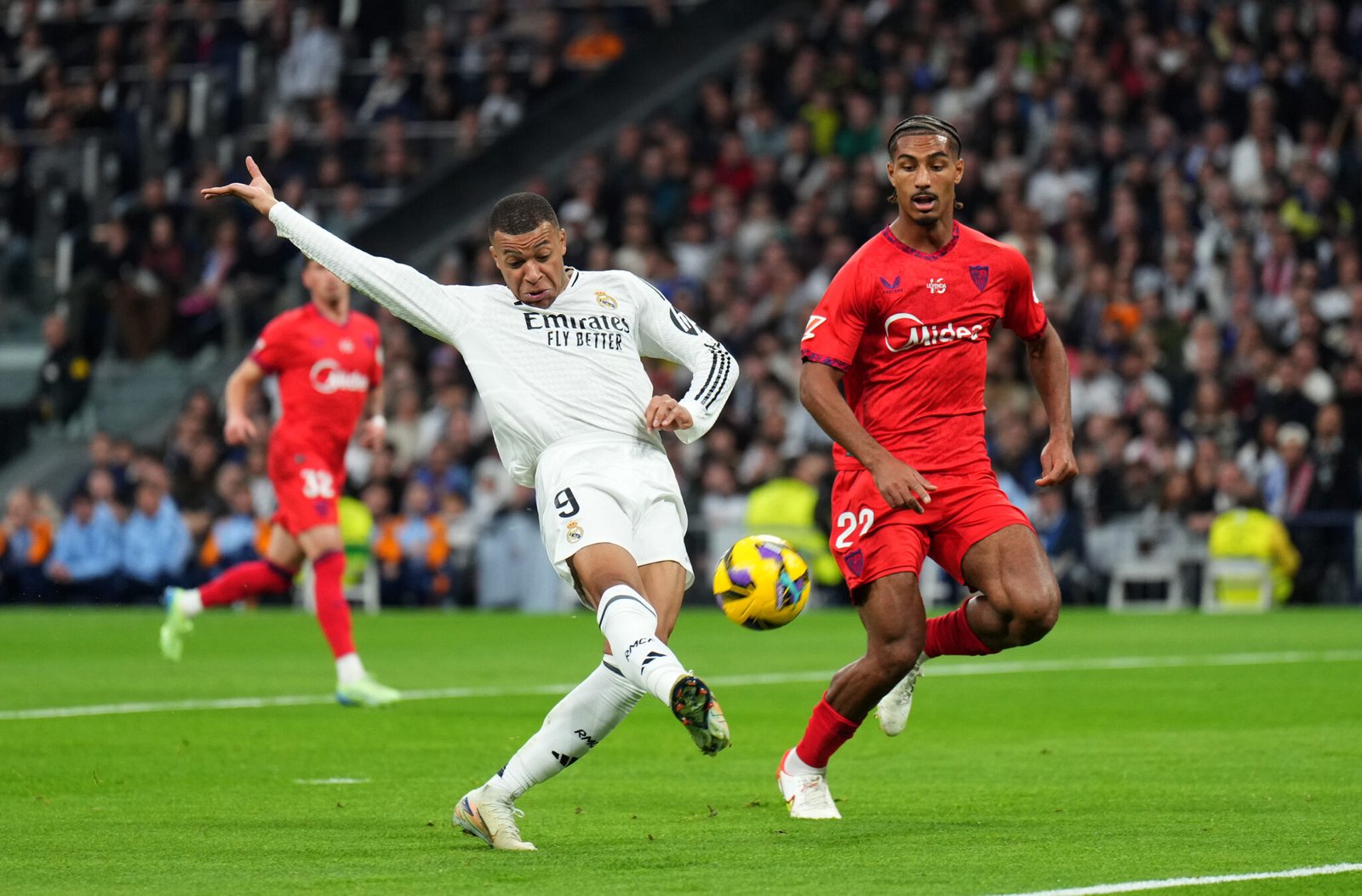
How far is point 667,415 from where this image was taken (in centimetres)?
786

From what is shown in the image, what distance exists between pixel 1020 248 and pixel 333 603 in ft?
37.9

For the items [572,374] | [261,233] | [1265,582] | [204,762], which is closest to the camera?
[572,374]

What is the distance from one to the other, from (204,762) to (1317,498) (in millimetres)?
14725

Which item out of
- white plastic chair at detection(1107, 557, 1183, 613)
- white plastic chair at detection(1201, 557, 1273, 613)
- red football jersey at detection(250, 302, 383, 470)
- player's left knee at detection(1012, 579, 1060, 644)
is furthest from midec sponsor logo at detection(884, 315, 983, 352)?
white plastic chair at detection(1107, 557, 1183, 613)

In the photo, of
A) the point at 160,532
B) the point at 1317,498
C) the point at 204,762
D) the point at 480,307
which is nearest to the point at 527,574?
the point at 160,532

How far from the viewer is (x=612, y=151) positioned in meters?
31.3

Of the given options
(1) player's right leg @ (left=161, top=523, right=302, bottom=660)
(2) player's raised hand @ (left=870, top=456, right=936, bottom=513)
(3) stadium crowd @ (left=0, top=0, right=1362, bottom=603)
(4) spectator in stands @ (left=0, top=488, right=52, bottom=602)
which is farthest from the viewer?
(4) spectator in stands @ (left=0, top=488, right=52, bottom=602)

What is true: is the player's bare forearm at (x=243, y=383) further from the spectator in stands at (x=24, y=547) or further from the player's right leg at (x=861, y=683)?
the spectator in stands at (x=24, y=547)

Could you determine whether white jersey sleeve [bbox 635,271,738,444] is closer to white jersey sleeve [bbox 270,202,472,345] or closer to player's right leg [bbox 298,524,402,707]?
white jersey sleeve [bbox 270,202,472,345]

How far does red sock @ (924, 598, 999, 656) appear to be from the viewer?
9.01 meters

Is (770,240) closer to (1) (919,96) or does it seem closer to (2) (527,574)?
(1) (919,96)

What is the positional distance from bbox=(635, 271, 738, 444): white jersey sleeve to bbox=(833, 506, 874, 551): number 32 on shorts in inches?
29.4

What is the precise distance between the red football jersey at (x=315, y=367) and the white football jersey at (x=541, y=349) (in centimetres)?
601

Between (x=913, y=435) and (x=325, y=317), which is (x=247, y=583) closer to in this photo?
(x=325, y=317)
